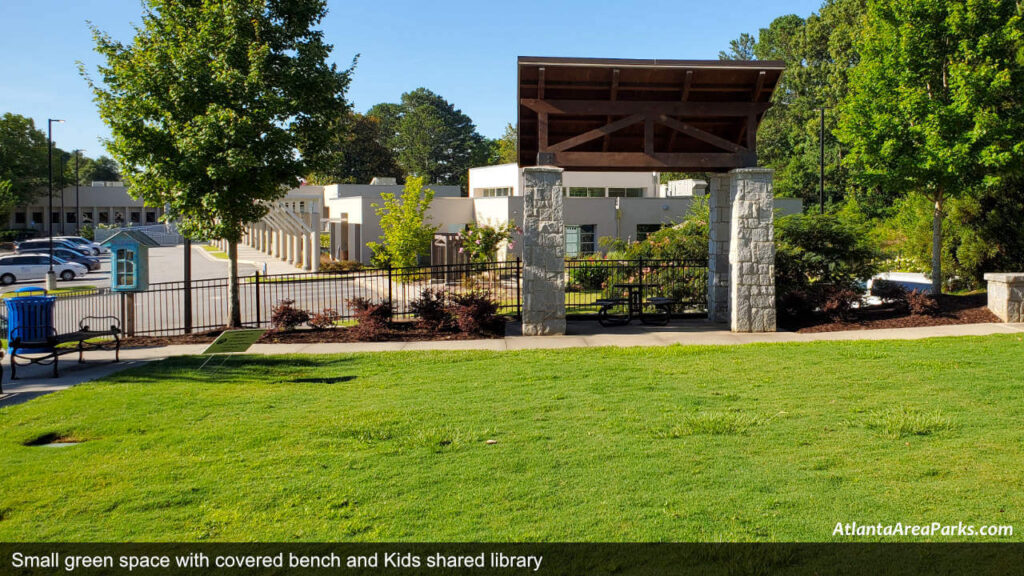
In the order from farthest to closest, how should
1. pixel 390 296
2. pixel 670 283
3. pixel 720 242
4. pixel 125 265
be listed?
pixel 670 283 < pixel 720 242 < pixel 390 296 < pixel 125 265

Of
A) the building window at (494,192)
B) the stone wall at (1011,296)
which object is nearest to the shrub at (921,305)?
the stone wall at (1011,296)

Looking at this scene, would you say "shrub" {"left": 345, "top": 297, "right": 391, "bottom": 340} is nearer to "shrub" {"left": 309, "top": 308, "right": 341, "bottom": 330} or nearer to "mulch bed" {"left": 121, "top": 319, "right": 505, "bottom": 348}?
"mulch bed" {"left": 121, "top": 319, "right": 505, "bottom": 348}

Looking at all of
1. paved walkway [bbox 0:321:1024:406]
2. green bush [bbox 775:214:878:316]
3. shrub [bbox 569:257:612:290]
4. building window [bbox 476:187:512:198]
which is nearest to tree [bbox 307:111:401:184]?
building window [bbox 476:187:512:198]

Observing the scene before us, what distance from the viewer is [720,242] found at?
54.0 feet

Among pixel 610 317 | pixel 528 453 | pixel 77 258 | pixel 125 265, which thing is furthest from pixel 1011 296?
pixel 77 258

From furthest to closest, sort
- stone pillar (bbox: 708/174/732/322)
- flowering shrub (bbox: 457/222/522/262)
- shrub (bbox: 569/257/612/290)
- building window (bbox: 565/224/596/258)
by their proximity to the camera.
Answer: building window (bbox: 565/224/596/258)
flowering shrub (bbox: 457/222/522/262)
shrub (bbox: 569/257/612/290)
stone pillar (bbox: 708/174/732/322)

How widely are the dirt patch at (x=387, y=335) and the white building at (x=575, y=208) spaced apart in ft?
55.4

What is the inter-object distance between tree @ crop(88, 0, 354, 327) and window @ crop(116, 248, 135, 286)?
108 centimetres

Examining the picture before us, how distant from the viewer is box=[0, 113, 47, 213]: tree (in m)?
71.9

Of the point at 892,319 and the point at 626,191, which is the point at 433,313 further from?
the point at 626,191

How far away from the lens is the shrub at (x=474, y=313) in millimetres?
14914

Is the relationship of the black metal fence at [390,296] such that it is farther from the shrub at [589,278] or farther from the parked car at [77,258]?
the parked car at [77,258]
